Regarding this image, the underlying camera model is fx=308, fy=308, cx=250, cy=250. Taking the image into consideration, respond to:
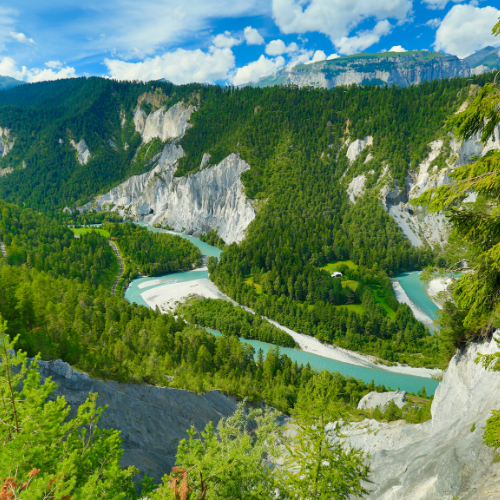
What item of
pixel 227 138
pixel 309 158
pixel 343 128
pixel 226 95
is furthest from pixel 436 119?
pixel 226 95

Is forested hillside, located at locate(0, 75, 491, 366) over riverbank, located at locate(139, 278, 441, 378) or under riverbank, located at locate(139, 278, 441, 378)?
over

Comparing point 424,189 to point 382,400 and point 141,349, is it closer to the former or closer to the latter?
point 382,400

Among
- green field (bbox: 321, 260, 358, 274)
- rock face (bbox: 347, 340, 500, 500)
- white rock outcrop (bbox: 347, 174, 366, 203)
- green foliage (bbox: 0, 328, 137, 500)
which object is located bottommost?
green field (bbox: 321, 260, 358, 274)

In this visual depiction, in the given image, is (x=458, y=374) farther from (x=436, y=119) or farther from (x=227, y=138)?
(x=227, y=138)

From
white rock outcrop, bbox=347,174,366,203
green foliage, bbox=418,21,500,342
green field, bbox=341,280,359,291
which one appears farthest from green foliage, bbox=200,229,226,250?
green foliage, bbox=418,21,500,342

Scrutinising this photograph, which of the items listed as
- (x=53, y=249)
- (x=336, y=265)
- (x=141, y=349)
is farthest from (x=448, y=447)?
(x=53, y=249)

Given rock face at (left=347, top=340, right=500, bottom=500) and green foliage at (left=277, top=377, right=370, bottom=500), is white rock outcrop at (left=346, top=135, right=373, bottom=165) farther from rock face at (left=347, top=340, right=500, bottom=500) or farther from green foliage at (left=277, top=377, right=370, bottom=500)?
green foliage at (left=277, top=377, right=370, bottom=500)
